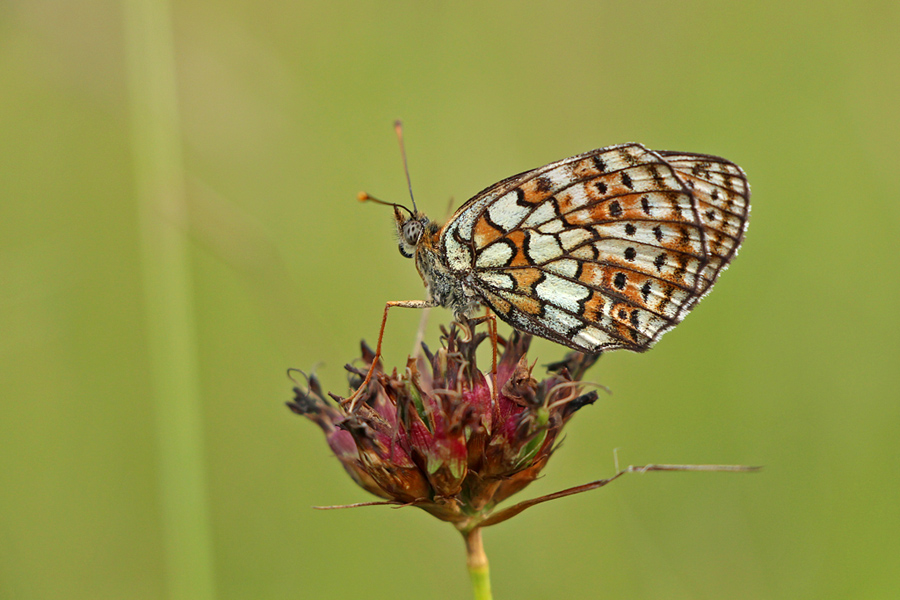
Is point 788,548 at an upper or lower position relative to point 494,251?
lower

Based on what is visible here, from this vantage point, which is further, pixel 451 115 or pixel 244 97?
pixel 451 115

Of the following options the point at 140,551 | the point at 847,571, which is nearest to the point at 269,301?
the point at 140,551

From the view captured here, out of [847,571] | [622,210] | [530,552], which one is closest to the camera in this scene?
[622,210]

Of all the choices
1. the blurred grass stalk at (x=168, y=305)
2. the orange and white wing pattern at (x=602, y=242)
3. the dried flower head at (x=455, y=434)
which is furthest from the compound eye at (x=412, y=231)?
the blurred grass stalk at (x=168, y=305)

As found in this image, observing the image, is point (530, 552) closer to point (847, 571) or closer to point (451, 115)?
point (847, 571)

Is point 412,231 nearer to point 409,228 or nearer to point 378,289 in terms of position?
point 409,228

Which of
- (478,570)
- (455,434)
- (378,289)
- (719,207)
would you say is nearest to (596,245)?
(719,207)

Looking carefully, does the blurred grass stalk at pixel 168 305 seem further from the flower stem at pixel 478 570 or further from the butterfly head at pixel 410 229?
the flower stem at pixel 478 570
